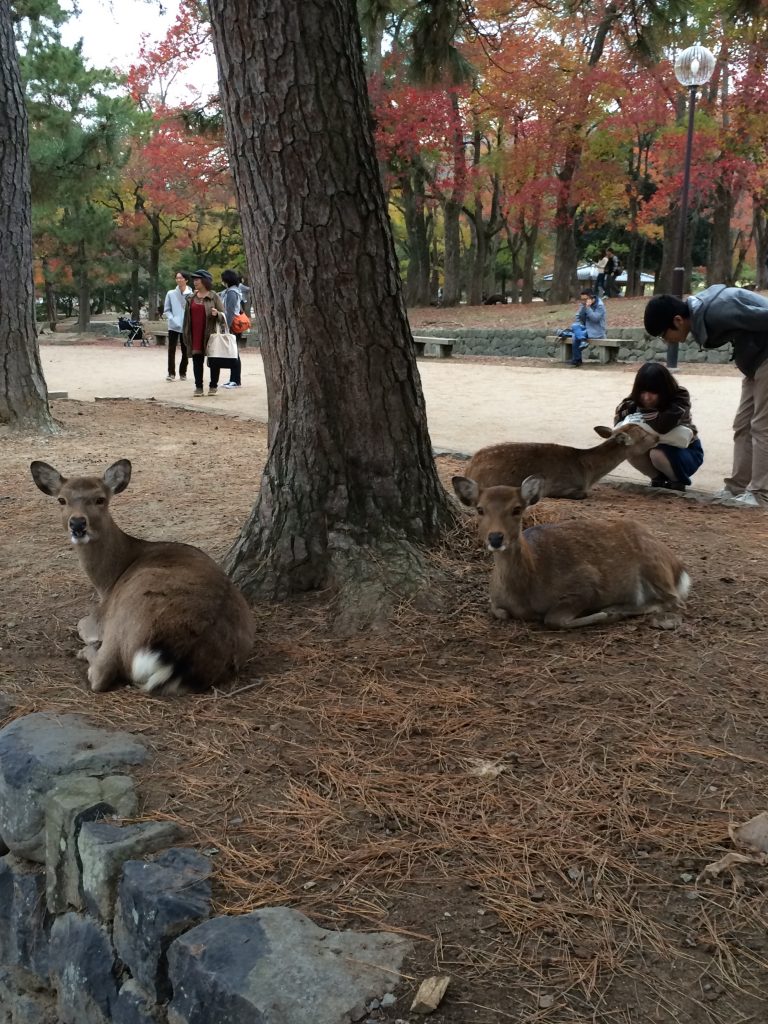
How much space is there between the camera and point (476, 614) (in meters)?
4.32

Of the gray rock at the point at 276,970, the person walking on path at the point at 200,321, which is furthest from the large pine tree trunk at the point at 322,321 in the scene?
the person walking on path at the point at 200,321

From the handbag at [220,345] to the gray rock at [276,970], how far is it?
38.4 ft

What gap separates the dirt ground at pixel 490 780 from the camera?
2123 mm

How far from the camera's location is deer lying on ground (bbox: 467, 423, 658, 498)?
622 cm

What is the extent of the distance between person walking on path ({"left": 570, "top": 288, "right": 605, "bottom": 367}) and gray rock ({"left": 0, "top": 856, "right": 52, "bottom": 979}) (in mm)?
16214

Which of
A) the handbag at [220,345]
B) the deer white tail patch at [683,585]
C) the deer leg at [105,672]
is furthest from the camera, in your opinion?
the handbag at [220,345]

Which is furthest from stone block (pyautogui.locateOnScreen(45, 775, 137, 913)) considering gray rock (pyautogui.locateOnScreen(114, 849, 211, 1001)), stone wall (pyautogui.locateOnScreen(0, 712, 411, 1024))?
gray rock (pyautogui.locateOnScreen(114, 849, 211, 1001))

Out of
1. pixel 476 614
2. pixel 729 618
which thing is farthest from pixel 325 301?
pixel 729 618

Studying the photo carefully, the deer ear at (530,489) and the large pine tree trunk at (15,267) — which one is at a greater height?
the large pine tree trunk at (15,267)

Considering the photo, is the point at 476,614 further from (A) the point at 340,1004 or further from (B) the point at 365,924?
(A) the point at 340,1004

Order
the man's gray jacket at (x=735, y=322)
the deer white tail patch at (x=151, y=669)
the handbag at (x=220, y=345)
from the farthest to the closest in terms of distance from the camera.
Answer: the handbag at (x=220, y=345), the man's gray jacket at (x=735, y=322), the deer white tail patch at (x=151, y=669)

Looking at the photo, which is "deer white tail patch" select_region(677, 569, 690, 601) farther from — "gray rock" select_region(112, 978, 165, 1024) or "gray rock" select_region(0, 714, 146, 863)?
"gray rock" select_region(112, 978, 165, 1024)

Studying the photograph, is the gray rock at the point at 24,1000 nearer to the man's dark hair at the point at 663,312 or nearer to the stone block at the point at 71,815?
the stone block at the point at 71,815

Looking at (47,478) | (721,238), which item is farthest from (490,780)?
(721,238)
